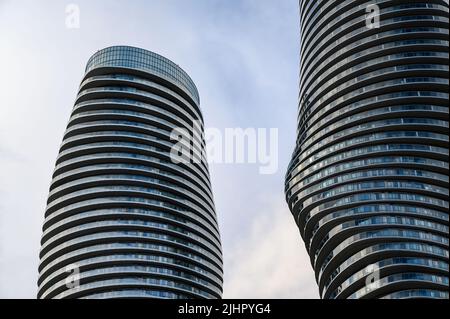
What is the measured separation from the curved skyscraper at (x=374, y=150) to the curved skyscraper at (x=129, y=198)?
25.8 meters

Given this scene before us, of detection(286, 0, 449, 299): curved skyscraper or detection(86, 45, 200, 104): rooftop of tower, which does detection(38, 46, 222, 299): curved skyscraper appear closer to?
detection(86, 45, 200, 104): rooftop of tower

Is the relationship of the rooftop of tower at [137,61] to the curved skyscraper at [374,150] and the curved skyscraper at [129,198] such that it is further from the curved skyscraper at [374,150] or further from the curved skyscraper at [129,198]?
the curved skyscraper at [374,150]

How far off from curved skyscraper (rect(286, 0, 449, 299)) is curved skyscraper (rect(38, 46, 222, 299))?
2581 centimetres

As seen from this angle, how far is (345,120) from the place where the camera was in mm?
148875

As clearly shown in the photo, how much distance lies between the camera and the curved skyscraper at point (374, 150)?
126 metres

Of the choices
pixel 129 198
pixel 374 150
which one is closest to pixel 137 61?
pixel 129 198

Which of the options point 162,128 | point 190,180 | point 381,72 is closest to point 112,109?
point 162,128

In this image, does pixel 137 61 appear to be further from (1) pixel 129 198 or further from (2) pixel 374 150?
(2) pixel 374 150

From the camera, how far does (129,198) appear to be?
162 m

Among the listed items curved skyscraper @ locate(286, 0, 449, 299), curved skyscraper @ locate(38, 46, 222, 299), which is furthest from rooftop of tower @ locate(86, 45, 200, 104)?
curved skyscraper @ locate(286, 0, 449, 299)

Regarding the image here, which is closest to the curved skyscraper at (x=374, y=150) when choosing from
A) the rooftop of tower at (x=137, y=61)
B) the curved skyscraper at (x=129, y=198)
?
the curved skyscraper at (x=129, y=198)

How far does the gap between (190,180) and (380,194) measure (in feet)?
160

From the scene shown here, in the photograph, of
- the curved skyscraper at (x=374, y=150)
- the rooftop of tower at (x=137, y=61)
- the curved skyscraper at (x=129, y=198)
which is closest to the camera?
the curved skyscraper at (x=374, y=150)
